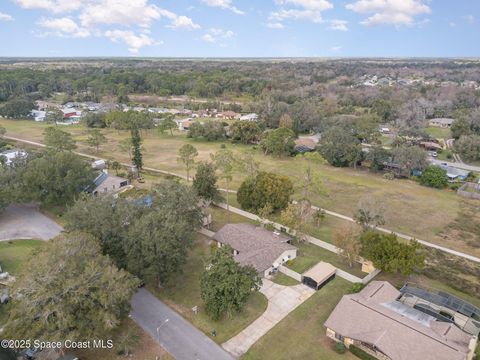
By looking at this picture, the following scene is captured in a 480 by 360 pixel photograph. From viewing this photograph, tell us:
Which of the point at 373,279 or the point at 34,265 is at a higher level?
the point at 34,265

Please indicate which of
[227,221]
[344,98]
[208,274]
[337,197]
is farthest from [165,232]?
[344,98]

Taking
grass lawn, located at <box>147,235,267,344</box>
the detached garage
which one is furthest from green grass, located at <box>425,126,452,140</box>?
grass lawn, located at <box>147,235,267,344</box>

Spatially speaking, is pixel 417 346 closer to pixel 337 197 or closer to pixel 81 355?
pixel 81 355

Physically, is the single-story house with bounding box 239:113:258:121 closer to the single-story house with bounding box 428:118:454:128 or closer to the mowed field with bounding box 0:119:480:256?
the mowed field with bounding box 0:119:480:256

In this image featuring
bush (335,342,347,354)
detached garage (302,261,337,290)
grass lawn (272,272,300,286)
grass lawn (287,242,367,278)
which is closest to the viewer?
bush (335,342,347,354)

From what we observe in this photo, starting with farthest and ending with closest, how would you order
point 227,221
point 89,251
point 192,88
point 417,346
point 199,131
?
1. point 192,88
2. point 199,131
3. point 227,221
4. point 89,251
5. point 417,346

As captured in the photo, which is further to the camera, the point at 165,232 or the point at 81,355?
the point at 165,232

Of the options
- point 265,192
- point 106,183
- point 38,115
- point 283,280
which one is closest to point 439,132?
point 265,192
